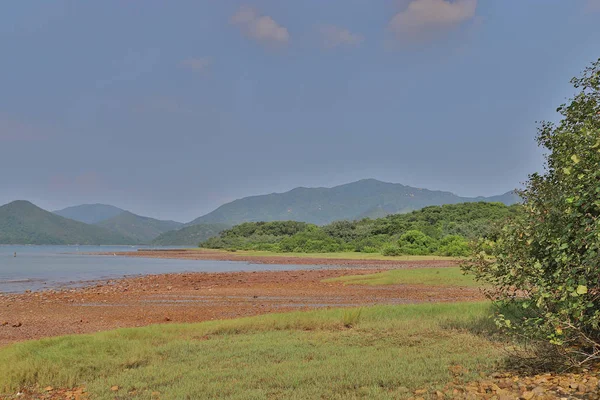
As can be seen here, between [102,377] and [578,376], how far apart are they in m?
10.2

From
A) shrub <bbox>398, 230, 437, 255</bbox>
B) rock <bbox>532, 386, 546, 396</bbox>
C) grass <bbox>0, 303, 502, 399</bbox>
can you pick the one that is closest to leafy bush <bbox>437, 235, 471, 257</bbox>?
shrub <bbox>398, 230, 437, 255</bbox>

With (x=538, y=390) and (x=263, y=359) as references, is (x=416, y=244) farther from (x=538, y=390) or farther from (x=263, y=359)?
(x=538, y=390)

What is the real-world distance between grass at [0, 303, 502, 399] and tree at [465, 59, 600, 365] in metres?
2.13

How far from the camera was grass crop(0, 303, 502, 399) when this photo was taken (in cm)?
928

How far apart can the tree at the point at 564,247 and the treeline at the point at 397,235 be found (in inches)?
2544

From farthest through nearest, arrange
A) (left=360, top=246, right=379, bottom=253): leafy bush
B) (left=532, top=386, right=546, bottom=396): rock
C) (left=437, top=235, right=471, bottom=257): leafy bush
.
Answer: (left=360, top=246, right=379, bottom=253): leafy bush → (left=437, top=235, right=471, bottom=257): leafy bush → (left=532, top=386, right=546, bottom=396): rock

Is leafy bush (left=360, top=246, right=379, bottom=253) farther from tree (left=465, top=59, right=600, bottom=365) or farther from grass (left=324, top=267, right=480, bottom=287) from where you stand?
tree (left=465, top=59, right=600, bottom=365)

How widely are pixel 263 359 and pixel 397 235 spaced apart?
97176mm

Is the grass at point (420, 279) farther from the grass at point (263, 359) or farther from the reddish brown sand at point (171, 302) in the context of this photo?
the grass at point (263, 359)

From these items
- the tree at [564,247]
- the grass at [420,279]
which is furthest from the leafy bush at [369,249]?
the tree at [564,247]

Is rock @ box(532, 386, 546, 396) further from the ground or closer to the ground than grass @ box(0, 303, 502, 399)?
further from the ground

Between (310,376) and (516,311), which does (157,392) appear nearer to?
(310,376)

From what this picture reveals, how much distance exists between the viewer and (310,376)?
32.1 ft

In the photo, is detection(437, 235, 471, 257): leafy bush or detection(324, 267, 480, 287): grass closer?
detection(324, 267, 480, 287): grass
